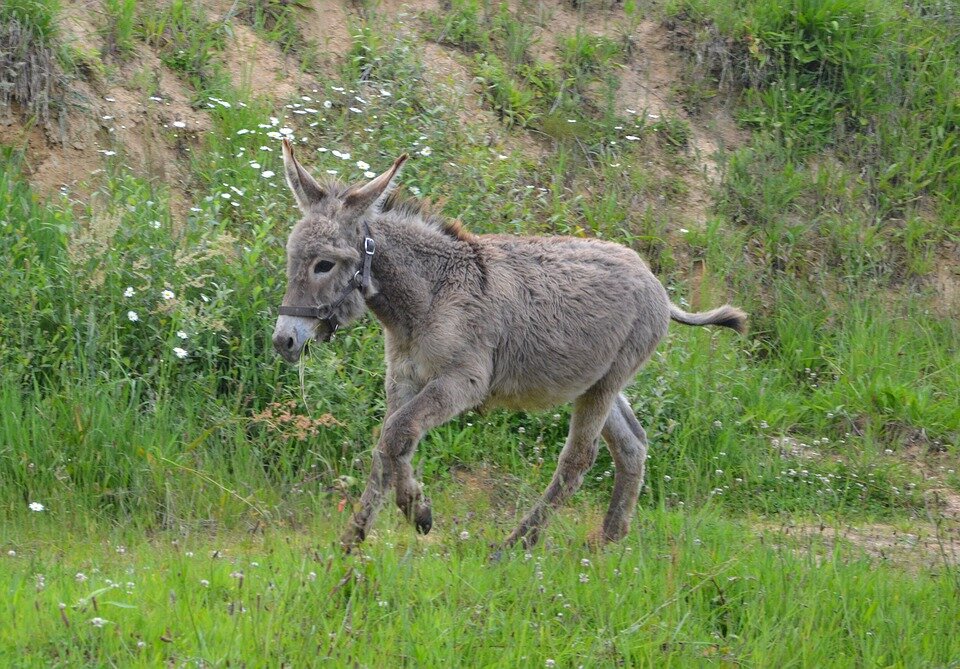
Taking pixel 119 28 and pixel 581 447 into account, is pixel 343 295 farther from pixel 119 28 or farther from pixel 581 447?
pixel 119 28

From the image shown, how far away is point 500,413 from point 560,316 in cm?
152

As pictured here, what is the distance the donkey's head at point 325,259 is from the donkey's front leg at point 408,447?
0.59 m

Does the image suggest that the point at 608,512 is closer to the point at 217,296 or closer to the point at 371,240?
the point at 371,240

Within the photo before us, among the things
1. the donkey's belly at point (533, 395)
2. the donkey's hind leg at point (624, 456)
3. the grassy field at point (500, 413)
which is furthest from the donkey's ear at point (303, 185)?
the donkey's hind leg at point (624, 456)

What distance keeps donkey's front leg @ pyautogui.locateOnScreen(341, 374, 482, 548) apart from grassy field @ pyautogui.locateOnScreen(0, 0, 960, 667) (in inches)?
9.7

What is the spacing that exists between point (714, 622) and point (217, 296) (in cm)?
376

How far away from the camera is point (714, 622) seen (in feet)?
16.6

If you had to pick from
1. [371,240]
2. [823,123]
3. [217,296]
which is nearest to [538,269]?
[371,240]

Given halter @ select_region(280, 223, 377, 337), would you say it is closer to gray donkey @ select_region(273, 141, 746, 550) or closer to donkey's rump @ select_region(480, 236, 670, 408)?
gray donkey @ select_region(273, 141, 746, 550)

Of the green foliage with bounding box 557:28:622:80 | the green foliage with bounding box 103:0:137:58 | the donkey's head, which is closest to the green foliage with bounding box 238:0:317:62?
the green foliage with bounding box 103:0:137:58

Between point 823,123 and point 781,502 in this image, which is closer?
point 781,502

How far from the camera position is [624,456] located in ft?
22.4

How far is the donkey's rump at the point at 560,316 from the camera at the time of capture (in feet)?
20.1

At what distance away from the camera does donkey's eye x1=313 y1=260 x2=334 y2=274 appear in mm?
5586
